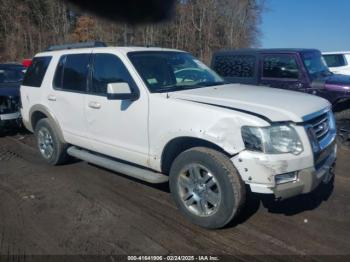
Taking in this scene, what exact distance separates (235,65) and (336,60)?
5.50 metres

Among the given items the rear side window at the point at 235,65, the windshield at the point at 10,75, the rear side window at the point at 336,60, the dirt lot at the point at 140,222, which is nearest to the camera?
the dirt lot at the point at 140,222

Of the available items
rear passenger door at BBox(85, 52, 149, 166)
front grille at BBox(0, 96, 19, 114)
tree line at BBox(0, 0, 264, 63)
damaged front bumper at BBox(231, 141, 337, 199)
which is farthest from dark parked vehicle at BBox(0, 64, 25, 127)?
tree line at BBox(0, 0, 264, 63)

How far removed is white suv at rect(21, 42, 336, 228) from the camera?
340 centimetres

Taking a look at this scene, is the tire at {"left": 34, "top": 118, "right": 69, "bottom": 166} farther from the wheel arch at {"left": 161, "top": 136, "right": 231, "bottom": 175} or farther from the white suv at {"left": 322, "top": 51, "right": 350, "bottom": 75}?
the white suv at {"left": 322, "top": 51, "right": 350, "bottom": 75}

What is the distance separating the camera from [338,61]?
12422 millimetres

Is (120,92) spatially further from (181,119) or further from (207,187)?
(207,187)

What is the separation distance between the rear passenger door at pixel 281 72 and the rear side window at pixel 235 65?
29 cm

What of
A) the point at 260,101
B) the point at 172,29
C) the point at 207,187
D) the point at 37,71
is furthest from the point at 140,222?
the point at 172,29

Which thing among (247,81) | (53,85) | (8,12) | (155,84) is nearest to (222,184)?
(155,84)

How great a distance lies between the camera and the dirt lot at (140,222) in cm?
345

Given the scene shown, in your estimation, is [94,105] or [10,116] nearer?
[94,105]

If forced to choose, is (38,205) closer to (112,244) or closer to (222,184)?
(112,244)

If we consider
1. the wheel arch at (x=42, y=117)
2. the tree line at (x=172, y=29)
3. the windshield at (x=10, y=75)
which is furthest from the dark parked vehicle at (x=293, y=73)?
the tree line at (x=172, y=29)

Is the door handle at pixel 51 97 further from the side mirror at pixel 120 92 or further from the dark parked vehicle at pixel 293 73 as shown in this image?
the dark parked vehicle at pixel 293 73
